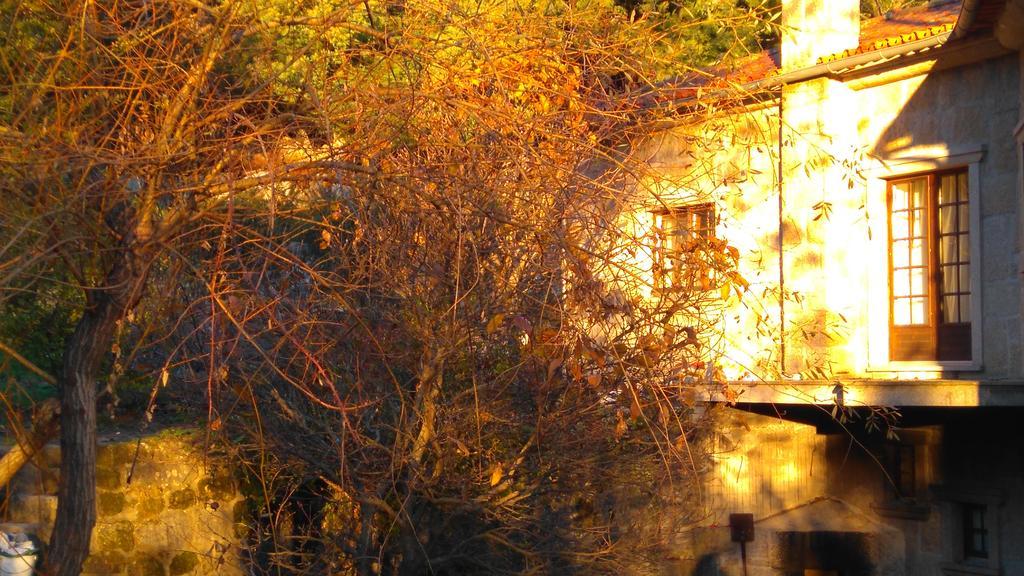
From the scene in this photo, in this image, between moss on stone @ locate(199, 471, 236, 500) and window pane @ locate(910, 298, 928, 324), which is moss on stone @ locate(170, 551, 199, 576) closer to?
moss on stone @ locate(199, 471, 236, 500)

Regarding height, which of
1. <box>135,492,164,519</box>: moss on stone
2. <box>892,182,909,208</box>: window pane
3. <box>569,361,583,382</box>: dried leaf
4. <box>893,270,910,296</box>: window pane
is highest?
<box>892,182,909,208</box>: window pane

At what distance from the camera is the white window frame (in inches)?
439

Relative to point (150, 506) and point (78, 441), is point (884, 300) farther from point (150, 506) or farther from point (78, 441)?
point (78, 441)

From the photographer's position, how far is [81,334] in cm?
481

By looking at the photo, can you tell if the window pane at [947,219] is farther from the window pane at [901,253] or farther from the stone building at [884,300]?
the window pane at [901,253]

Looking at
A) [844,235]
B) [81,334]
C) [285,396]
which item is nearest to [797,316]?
[844,235]

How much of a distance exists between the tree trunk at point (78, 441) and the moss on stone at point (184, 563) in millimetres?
3411

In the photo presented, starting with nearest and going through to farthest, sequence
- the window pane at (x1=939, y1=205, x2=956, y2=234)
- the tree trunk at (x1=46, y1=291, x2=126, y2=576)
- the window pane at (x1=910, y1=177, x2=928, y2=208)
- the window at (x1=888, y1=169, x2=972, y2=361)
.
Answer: the tree trunk at (x1=46, y1=291, x2=126, y2=576)
the window at (x1=888, y1=169, x2=972, y2=361)
the window pane at (x1=939, y1=205, x2=956, y2=234)
the window pane at (x1=910, y1=177, x2=928, y2=208)

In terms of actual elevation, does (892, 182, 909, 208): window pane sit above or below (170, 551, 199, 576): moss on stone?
above

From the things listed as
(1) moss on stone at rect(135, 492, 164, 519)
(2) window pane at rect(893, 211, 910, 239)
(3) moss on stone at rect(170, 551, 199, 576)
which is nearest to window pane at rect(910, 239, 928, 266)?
(2) window pane at rect(893, 211, 910, 239)

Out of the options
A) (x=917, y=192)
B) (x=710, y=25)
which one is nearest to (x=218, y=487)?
(x=710, y=25)

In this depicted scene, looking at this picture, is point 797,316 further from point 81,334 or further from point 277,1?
point 81,334

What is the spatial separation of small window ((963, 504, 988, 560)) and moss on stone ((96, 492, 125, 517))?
9.01 metres

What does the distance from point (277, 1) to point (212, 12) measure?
2.27 m
